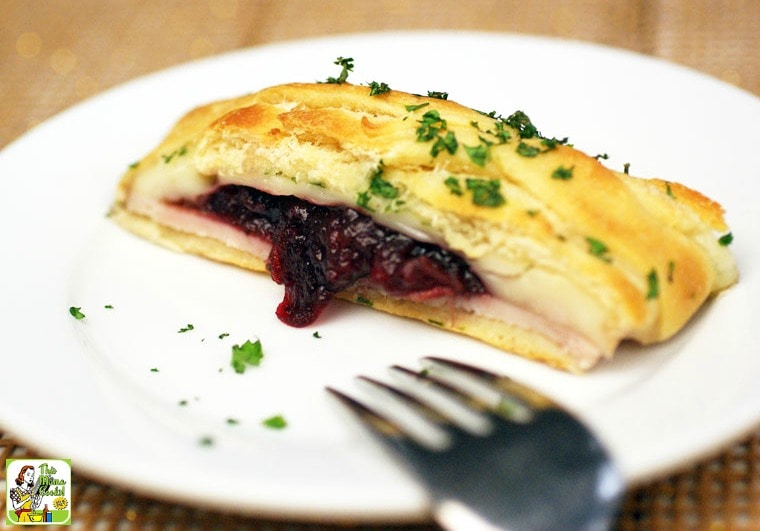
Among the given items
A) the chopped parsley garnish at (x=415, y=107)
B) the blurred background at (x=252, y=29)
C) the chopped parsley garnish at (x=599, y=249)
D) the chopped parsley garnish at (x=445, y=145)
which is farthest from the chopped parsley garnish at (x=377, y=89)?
the blurred background at (x=252, y=29)

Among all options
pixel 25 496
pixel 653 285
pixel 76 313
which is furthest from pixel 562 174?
pixel 25 496

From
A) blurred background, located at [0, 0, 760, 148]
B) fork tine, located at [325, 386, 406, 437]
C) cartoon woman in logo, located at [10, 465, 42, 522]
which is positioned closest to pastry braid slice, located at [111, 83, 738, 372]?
fork tine, located at [325, 386, 406, 437]

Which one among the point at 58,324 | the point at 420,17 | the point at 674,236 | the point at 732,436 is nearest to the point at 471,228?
the point at 674,236

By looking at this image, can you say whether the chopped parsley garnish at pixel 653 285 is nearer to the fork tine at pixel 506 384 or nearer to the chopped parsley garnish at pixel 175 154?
the fork tine at pixel 506 384

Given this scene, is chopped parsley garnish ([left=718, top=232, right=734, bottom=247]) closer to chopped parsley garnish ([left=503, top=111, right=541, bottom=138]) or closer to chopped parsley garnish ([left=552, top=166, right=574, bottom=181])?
chopped parsley garnish ([left=552, top=166, right=574, bottom=181])

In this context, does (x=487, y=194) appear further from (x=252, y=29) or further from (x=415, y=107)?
(x=252, y=29)
